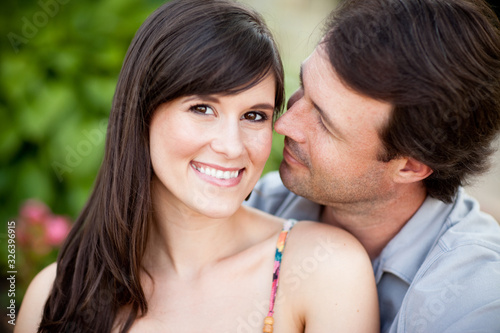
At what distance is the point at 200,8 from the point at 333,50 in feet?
2.13

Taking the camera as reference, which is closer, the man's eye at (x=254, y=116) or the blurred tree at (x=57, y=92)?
the man's eye at (x=254, y=116)

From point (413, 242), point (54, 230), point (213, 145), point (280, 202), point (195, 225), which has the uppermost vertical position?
point (213, 145)

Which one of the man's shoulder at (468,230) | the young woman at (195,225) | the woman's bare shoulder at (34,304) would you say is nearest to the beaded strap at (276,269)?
the young woman at (195,225)

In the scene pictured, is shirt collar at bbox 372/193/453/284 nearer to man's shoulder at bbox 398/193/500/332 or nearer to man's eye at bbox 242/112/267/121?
man's shoulder at bbox 398/193/500/332

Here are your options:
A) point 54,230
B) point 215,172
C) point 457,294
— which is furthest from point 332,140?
point 54,230

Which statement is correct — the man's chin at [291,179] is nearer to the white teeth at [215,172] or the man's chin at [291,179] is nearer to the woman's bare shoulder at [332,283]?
the woman's bare shoulder at [332,283]

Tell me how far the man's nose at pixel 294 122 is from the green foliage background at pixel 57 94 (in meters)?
2.02

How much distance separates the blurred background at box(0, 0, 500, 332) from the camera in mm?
3912

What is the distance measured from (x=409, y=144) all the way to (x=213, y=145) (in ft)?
3.02

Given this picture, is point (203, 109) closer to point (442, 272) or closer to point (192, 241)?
point (192, 241)

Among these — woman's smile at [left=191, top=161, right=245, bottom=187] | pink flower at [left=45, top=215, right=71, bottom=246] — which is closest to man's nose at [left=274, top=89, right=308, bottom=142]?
woman's smile at [left=191, top=161, right=245, bottom=187]

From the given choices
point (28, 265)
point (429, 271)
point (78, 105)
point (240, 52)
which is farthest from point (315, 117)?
point (78, 105)

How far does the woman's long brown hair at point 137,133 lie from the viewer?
184 cm

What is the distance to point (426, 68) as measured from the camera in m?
1.98
